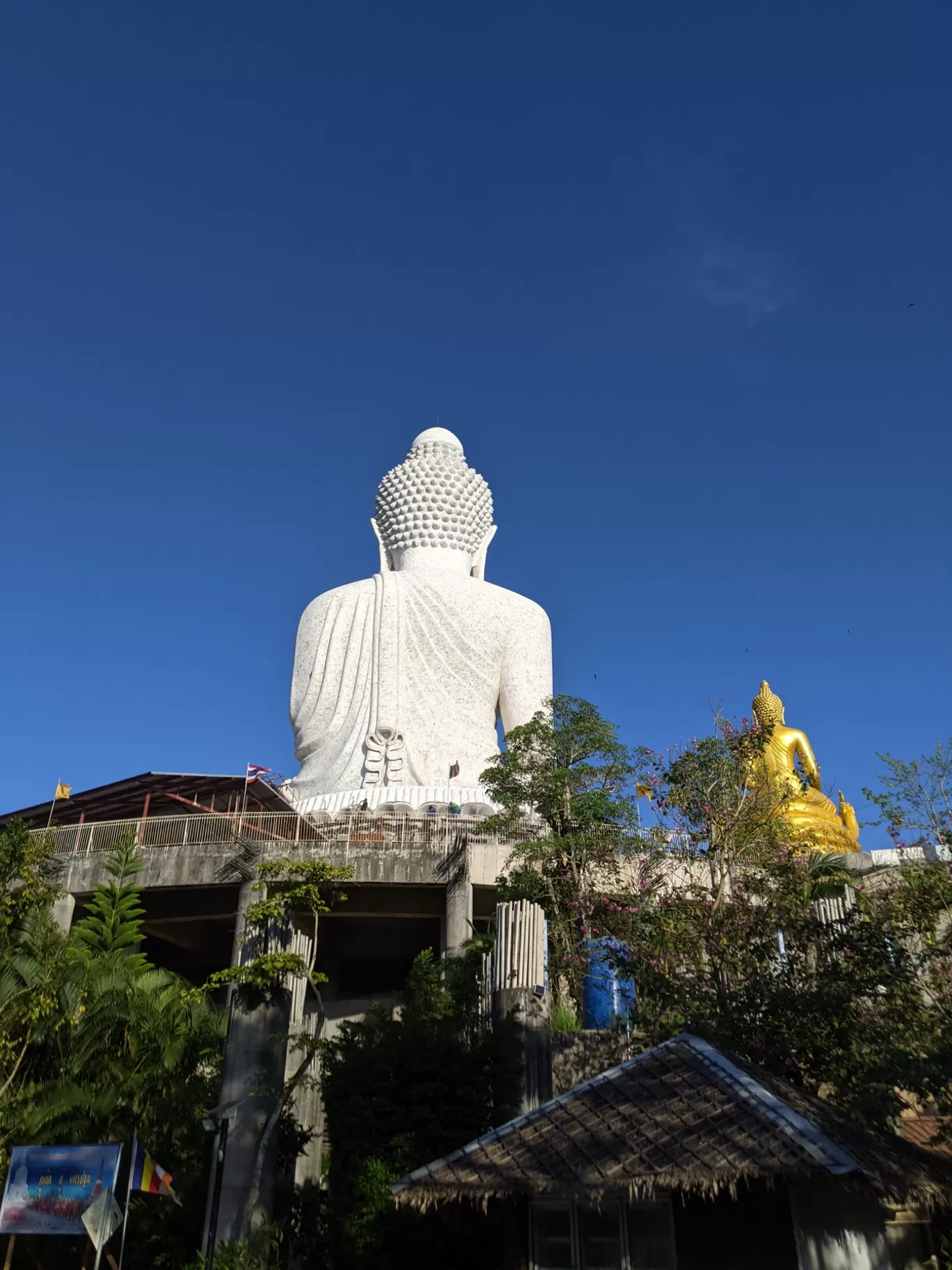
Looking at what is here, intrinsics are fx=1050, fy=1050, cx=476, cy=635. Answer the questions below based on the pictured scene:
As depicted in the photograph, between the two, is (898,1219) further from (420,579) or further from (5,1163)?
(420,579)

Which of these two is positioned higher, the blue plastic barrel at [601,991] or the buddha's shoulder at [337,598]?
the buddha's shoulder at [337,598]

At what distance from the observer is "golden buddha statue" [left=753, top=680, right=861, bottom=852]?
2323 cm

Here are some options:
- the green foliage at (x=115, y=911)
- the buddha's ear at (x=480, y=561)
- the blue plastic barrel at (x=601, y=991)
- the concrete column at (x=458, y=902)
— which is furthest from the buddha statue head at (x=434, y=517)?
the blue plastic barrel at (x=601, y=991)

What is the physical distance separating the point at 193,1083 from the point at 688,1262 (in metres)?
6.66

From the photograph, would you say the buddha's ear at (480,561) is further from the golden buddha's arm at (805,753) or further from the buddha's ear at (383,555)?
the golden buddha's arm at (805,753)

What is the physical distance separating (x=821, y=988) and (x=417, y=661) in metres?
16.1

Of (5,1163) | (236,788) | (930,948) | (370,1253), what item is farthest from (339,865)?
(930,948)

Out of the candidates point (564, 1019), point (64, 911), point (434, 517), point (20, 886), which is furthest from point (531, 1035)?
point (434, 517)

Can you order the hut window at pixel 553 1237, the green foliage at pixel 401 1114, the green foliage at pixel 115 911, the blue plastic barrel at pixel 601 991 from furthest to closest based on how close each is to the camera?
1. the green foliage at pixel 115 911
2. the blue plastic barrel at pixel 601 991
3. the green foliage at pixel 401 1114
4. the hut window at pixel 553 1237

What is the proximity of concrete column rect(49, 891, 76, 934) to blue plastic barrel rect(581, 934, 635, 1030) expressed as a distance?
879 centimetres

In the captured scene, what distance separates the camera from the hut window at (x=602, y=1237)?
7.25 m

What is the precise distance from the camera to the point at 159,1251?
1003 centimetres

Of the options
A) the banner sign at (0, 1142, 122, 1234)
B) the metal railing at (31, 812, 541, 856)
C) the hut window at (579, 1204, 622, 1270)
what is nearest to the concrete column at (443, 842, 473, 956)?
the metal railing at (31, 812, 541, 856)

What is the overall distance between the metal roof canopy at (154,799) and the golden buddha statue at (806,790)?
9.76 meters
